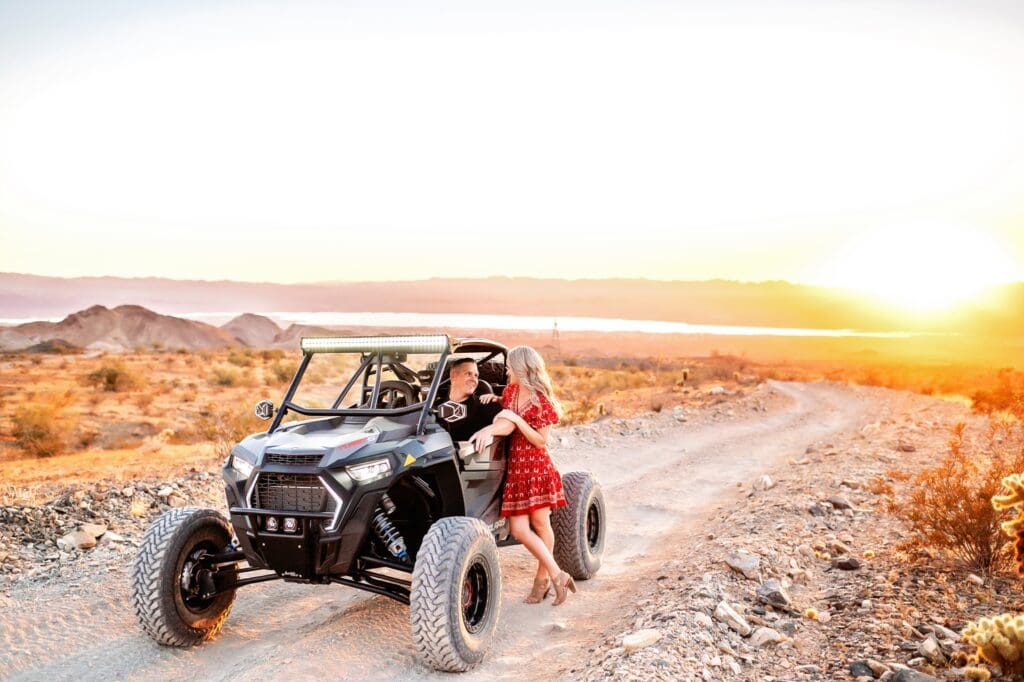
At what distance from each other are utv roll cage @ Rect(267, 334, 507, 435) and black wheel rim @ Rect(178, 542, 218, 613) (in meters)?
1.09

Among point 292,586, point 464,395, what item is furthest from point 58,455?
point 464,395

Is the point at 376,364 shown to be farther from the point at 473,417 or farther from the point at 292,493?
the point at 292,493

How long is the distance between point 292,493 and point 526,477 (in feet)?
6.52

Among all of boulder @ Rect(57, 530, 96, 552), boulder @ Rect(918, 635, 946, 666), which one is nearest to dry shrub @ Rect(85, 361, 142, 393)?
boulder @ Rect(57, 530, 96, 552)

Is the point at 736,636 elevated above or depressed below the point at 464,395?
below

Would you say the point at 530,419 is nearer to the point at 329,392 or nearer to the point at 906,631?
the point at 906,631

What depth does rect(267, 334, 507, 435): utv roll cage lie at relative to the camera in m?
6.18

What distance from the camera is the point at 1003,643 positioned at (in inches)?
190

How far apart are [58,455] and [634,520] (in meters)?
14.7

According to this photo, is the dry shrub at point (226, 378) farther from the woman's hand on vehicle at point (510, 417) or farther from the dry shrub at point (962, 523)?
the dry shrub at point (962, 523)

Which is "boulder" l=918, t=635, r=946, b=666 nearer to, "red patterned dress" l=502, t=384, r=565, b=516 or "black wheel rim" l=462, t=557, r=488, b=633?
"red patterned dress" l=502, t=384, r=565, b=516

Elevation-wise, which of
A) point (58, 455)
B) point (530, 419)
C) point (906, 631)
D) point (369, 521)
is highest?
point (530, 419)

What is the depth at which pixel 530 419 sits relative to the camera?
21.0ft

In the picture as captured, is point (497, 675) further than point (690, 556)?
No
